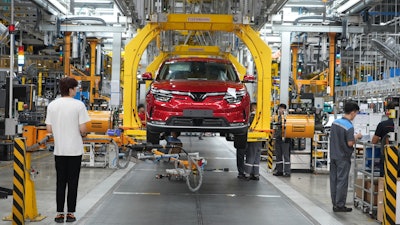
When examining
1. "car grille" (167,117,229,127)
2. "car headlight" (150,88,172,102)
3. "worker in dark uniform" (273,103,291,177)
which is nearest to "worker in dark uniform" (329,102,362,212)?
"car grille" (167,117,229,127)

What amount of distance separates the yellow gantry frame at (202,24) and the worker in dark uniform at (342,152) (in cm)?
228

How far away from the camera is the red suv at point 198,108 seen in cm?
982

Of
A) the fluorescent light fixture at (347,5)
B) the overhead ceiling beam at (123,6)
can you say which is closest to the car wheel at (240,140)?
the overhead ceiling beam at (123,6)

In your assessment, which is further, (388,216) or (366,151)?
(366,151)

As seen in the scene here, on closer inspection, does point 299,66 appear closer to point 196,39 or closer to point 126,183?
→ point 196,39

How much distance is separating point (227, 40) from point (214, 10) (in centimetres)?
240

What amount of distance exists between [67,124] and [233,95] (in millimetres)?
3847

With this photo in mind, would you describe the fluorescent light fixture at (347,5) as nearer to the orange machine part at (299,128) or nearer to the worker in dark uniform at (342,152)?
the orange machine part at (299,128)

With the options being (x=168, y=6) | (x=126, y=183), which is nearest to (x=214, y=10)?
(x=168, y=6)

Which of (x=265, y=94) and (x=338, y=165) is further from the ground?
(x=265, y=94)

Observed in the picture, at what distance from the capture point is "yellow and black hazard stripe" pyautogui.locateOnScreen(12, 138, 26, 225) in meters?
6.88

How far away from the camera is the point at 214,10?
16.4m

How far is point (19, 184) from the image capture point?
701 centimetres

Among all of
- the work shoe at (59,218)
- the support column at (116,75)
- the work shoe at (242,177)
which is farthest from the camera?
the support column at (116,75)
